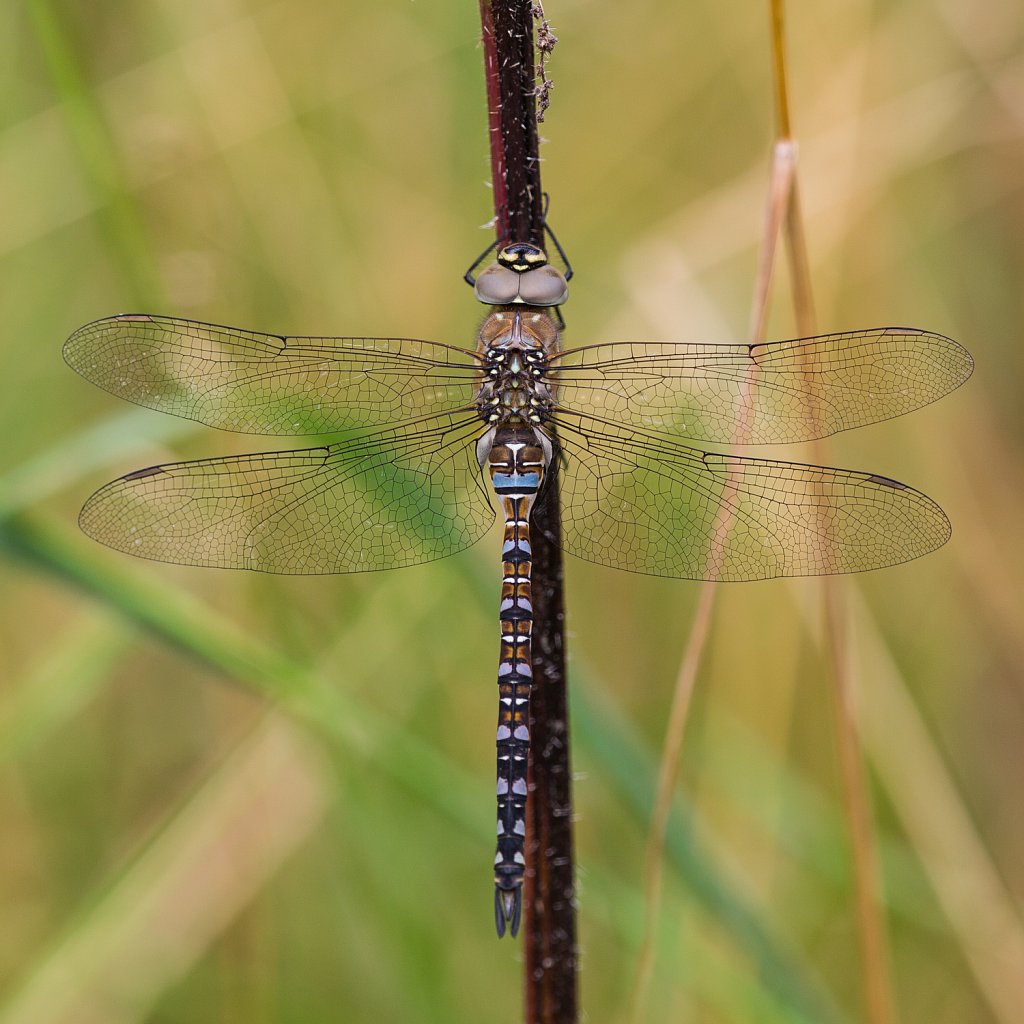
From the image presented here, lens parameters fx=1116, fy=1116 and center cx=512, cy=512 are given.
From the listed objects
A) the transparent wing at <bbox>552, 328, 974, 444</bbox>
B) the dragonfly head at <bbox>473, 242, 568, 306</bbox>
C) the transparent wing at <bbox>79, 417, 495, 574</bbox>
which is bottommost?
the transparent wing at <bbox>79, 417, 495, 574</bbox>

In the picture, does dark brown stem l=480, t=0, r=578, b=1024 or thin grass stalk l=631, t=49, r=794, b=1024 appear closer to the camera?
dark brown stem l=480, t=0, r=578, b=1024

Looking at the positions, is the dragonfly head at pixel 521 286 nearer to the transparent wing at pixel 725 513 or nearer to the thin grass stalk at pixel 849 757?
the transparent wing at pixel 725 513

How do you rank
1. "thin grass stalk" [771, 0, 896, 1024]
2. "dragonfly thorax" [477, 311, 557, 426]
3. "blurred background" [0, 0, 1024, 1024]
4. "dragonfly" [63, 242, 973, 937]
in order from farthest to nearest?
"blurred background" [0, 0, 1024, 1024] → "dragonfly thorax" [477, 311, 557, 426] → "dragonfly" [63, 242, 973, 937] → "thin grass stalk" [771, 0, 896, 1024]

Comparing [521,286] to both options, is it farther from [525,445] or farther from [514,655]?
[514,655]

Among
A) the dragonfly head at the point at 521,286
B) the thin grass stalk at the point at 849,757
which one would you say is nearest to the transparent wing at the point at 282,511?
the dragonfly head at the point at 521,286

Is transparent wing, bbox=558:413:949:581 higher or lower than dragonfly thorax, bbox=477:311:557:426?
lower

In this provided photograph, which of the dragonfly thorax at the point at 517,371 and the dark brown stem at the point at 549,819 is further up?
the dragonfly thorax at the point at 517,371

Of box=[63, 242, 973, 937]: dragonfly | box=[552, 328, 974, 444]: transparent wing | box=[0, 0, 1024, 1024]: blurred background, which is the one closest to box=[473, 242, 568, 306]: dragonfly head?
box=[63, 242, 973, 937]: dragonfly

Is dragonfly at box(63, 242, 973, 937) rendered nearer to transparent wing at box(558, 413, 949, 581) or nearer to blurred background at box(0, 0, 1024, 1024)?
transparent wing at box(558, 413, 949, 581)
